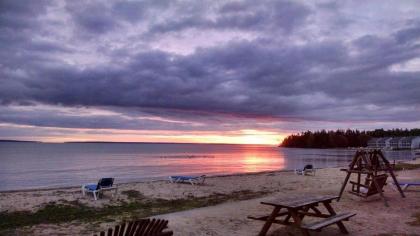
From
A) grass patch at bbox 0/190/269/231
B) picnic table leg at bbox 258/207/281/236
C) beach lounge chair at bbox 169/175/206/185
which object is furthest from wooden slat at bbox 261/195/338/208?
beach lounge chair at bbox 169/175/206/185

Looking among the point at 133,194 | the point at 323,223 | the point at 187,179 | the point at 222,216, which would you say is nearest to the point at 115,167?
the point at 187,179

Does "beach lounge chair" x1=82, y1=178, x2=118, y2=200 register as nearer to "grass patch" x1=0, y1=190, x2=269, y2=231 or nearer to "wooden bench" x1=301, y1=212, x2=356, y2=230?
"grass patch" x1=0, y1=190, x2=269, y2=231

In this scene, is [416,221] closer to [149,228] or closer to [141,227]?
[149,228]

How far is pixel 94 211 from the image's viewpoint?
13602 millimetres

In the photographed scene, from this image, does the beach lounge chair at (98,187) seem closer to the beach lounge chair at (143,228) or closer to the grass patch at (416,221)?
the grass patch at (416,221)

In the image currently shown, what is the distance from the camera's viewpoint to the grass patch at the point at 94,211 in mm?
11773

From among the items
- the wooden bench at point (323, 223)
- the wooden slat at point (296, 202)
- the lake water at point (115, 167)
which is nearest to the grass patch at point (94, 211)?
the wooden slat at point (296, 202)

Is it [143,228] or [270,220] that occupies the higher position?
[143,228]

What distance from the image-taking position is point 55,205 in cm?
1460

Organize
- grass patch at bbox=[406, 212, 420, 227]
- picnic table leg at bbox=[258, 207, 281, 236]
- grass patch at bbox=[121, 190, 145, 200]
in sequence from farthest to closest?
grass patch at bbox=[121, 190, 145, 200] < grass patch at bbox=[406, 212, 420, 227] < picnic table leg at bbox=[258, 207, 281, 236]

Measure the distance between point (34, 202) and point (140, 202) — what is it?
4.22 metres

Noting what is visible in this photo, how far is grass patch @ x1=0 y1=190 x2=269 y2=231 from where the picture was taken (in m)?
11.8

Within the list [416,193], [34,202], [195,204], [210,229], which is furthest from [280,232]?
[34,202]

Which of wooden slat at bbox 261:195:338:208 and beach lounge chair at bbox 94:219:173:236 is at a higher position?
beach lounge chair at bbox 94:219:173:236
